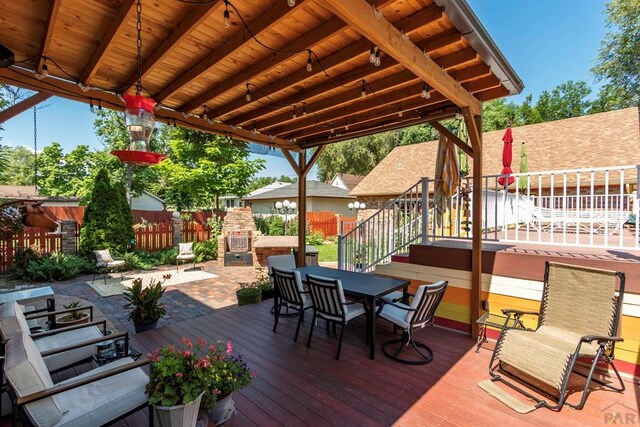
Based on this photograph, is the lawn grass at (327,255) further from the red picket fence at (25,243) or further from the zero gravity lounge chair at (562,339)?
the red picket fence at (25,243)

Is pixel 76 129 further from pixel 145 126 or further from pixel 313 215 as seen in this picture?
pixel 145 126

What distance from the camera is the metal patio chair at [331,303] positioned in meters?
3.44

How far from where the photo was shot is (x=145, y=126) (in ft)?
7.76

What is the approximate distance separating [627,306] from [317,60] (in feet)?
14.1

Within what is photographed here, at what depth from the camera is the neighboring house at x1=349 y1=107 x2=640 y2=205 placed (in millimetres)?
10211

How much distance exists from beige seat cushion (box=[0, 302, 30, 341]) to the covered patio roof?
7.86ft

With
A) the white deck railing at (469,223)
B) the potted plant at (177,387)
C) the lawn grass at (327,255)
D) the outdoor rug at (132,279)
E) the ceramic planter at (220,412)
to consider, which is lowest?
the outdoor rug at (132,279)

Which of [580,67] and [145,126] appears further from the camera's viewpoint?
[580,67]

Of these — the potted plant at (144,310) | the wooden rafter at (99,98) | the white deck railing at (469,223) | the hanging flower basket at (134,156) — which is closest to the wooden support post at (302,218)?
the white deck railing at (469,223)

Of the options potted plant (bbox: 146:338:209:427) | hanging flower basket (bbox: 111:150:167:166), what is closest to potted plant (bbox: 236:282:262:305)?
potted plant (bbox: 146:338:209:427)

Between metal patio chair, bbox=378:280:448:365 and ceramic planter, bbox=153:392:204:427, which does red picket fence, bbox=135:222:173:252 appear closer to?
metal patio chair, bbox=378:280:448:365

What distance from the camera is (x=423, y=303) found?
3.32 metres

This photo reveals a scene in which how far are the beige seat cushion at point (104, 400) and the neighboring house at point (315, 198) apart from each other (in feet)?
57.9

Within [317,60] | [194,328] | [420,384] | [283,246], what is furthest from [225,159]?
[420,384]
